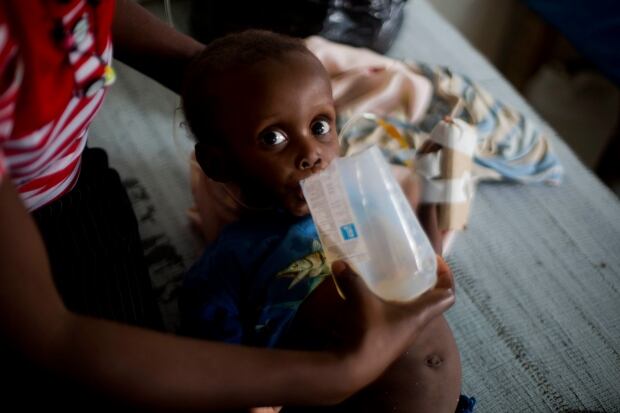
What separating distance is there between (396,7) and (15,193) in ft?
3.74

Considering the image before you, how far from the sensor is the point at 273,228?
92 cm

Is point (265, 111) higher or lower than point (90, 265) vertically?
higher

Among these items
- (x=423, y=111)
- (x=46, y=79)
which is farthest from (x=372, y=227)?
(x=423, y=111)

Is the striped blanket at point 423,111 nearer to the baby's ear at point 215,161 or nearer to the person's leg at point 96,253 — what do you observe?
the baby's ear at point 215,161

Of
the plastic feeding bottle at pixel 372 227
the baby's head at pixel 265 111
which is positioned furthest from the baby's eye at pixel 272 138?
the plastic feeding bottle at pixel 372 227

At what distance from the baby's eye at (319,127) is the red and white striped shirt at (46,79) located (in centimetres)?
29

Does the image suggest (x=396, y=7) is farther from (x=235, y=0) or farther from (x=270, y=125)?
(x=270, y=125)

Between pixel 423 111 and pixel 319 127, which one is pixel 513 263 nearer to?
pixel 423 111

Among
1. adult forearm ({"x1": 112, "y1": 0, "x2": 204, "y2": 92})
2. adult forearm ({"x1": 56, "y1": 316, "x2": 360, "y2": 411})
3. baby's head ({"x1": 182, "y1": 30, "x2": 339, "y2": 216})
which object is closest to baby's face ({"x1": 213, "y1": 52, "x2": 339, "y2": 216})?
baby's head ({"x1": 182, "y1": 30, "x2": 339, "y2": 216})

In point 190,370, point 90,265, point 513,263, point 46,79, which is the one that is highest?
point 46,79

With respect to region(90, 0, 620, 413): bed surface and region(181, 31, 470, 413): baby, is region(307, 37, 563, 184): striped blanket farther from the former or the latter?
region(181, 31, 470, 413): baby

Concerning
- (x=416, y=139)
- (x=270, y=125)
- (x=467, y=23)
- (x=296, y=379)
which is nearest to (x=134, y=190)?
(x=270, y=125)

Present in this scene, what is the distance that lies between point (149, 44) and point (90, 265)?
366mm

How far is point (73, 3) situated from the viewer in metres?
0.55
